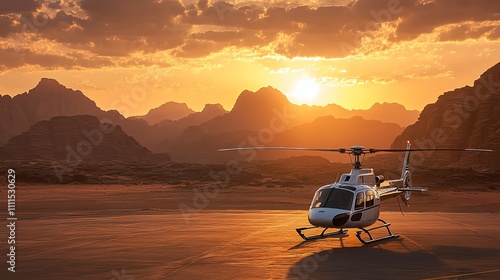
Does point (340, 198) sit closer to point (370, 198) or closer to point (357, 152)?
point (370, 198)

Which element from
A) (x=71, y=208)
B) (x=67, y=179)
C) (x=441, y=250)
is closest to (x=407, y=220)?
(x=441, y=250)

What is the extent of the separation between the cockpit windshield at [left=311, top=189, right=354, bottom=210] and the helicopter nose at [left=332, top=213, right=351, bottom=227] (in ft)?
1.04

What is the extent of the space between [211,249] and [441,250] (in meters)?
8.46

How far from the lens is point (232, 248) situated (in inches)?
890

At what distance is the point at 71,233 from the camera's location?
27.0m

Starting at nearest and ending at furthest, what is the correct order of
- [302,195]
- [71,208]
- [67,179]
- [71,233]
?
[71,233] → [71,208] → [302,195] → [67,179]

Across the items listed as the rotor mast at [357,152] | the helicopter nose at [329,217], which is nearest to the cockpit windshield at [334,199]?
the helicopter nose at [329,217]

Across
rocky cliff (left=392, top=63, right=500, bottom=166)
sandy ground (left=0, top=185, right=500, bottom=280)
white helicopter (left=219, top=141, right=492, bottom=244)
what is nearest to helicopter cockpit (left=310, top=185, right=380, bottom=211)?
white helicopter (left=219, top=141, right=492, bottom=244)

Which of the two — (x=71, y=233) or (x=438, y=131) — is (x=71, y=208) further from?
(x=438, y=131)

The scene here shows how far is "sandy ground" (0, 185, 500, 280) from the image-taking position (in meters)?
17.8

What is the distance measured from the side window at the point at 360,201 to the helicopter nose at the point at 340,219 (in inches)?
26.0

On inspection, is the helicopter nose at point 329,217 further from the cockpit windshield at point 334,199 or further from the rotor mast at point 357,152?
the rotor mast at point 357,152

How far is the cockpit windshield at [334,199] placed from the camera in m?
21.9

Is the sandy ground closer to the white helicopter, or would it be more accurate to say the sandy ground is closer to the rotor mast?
the white helicopter
